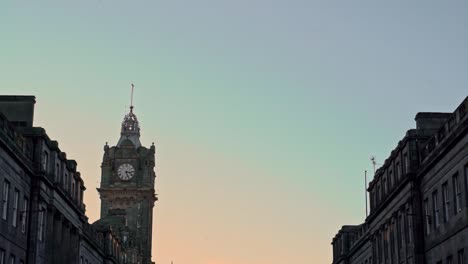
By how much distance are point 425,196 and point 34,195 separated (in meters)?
28.7

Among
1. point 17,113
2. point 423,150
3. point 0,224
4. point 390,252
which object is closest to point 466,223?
point 423,150

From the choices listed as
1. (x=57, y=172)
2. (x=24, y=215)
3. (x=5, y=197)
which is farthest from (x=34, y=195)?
(x=57, y=172)

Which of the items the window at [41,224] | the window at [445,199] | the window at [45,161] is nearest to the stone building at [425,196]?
the window at [445,199]

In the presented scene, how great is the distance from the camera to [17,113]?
6819 centimetres

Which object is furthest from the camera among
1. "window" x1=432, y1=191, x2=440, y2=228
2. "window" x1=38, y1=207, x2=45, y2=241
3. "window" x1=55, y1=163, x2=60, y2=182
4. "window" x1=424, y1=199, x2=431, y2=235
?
"window" x1=55, y1=163, x2=60, y2=182

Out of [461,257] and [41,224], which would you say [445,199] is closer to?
[461,257]

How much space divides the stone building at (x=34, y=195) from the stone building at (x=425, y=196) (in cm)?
2733

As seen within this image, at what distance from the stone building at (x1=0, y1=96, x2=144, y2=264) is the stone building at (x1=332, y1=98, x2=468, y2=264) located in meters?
27.3

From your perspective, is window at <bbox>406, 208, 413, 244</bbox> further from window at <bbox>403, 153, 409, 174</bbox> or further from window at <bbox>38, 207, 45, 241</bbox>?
window at <bbox>38, 207, 45, 241</bbox>

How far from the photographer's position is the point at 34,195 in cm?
6334

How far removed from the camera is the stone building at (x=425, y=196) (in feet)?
181

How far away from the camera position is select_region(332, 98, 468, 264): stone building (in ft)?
181

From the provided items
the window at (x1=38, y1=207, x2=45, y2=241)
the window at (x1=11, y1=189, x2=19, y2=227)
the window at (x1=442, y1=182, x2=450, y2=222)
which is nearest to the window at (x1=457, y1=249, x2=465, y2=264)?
the window at (x1=442, y1=182, x2=450, y2=222)

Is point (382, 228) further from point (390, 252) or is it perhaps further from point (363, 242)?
point (363, 242)
